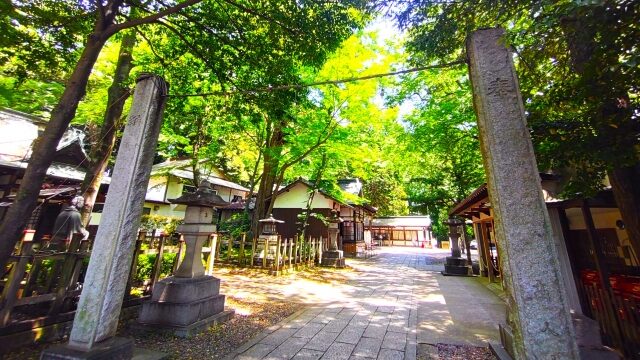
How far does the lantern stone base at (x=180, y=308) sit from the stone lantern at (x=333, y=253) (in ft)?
31.7

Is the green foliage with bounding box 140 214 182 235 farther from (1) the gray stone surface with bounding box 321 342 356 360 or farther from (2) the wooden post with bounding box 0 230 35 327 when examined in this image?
(1) the gray stone surface with bounding box 321 342 356 360

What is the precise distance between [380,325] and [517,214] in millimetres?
4072

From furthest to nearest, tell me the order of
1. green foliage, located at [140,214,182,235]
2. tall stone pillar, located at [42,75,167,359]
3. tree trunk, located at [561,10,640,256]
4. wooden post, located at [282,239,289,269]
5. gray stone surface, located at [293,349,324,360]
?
green foliage, located at [140,214,182,235], wooden post, located at [282,239,289,269], gray stone surface, located at [293,349,324,360], tree trunk, located at [561,10,640,256], tall stone pillar, located at [42,75,167,359]

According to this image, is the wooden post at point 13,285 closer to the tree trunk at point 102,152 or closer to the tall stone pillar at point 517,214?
the tree trunk at point 102,152

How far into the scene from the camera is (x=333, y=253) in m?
14.9

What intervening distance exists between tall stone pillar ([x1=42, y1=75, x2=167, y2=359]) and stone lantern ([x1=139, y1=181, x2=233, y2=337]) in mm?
1602

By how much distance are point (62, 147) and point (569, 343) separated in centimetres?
2053

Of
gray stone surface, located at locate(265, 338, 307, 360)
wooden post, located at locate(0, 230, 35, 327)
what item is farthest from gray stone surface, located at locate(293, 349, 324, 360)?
wooden post, located at locate(0, 230, 35, 327)

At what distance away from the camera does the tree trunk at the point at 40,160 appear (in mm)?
3035

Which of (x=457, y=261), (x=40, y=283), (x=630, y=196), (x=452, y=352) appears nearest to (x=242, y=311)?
(x=40, y=283)

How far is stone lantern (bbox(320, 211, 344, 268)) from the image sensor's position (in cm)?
1461

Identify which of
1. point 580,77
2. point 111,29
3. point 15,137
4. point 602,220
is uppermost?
point 15,137

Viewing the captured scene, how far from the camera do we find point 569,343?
227cm

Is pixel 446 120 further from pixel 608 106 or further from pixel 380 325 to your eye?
pixel 380 325
